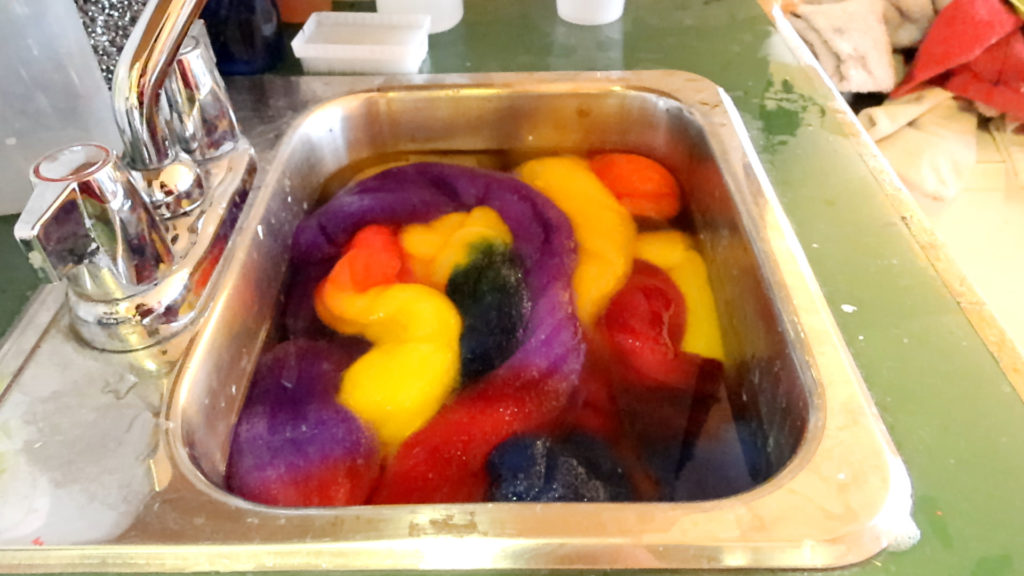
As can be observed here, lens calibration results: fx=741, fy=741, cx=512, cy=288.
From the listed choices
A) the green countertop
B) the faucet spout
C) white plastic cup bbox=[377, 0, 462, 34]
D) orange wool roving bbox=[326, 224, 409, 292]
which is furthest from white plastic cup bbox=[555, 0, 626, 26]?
the faucet spout

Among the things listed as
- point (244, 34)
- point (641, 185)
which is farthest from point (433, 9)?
point (641, 185)

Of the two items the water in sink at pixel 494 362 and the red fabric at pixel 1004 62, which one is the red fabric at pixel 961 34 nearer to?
the red fabric at pixel 1004 62

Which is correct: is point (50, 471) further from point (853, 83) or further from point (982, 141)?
point (982, 141)

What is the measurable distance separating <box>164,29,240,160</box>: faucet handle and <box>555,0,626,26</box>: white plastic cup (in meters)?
0.42

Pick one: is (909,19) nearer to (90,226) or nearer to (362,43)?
(362,43)

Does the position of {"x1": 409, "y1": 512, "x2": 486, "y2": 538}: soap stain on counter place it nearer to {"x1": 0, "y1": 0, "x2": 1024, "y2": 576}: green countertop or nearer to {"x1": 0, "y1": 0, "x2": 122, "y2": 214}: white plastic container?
{"x1": 0, "y1": 0, "x2": 1024, "y2": 576}: green countertop

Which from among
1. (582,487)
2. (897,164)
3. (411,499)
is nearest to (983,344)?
(582,487)

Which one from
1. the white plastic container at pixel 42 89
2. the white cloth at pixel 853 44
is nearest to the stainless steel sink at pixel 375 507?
the white plastic container at pixel 42 89

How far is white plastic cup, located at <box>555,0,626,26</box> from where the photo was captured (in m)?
0.83

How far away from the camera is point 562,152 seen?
2.50ft

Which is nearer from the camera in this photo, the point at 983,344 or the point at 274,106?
the point at 983,344

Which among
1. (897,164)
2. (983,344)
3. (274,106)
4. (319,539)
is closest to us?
(319,539)

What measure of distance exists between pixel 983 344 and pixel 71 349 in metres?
0.59

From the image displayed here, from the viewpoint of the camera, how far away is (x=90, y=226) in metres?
0.42
